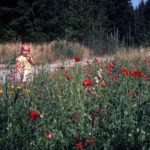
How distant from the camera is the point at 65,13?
3953 centimetres

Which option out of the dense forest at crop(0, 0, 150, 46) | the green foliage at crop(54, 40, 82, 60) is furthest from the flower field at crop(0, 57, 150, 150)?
the dense forest at crop(0, 0, 150, 46)

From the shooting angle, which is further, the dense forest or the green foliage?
the dense forest

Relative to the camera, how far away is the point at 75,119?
17.7 feet

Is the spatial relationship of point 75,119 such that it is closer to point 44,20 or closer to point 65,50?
point 65,50

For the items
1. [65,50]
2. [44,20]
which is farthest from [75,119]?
[44,20]

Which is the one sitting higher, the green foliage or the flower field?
the flower field

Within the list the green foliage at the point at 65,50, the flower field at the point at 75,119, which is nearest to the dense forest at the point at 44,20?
the green foliage at the point at 65,50

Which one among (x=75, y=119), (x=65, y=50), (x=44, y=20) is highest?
(x=44, y=20)

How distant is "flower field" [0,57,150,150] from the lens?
191 inches

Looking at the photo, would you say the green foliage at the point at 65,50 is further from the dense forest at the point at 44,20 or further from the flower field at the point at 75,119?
the flower field at the point at 75,119

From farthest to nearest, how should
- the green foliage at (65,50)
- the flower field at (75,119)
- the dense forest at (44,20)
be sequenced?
the dense forest at (44,20) → the green foliage at (65,50) → the flower field at (75,119)

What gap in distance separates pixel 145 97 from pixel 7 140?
2097 millimetres

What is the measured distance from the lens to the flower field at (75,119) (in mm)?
4863

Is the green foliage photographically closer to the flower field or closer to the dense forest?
the dense forest
